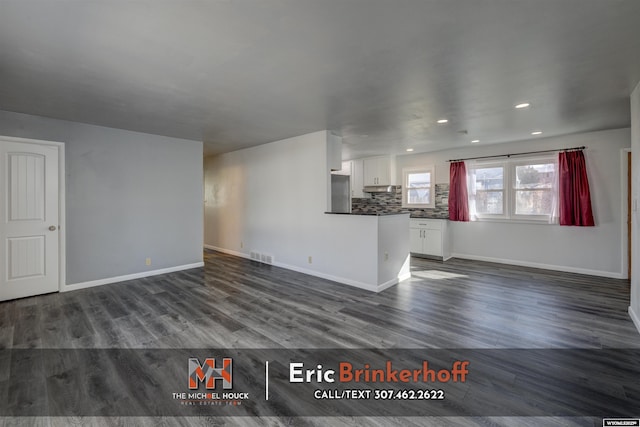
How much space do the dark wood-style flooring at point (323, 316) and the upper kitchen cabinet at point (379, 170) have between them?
10.2 feet

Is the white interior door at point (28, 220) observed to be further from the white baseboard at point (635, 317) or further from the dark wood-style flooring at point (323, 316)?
the white baseboard at point (635, 317)

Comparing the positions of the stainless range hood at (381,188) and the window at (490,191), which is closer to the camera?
the window at (490,191)

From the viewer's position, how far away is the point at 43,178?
158 inches

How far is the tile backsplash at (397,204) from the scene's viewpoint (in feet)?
22.2

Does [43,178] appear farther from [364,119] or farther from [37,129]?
[364,119]

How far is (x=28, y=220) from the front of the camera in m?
3.91

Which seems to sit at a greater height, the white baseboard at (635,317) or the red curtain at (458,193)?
the red curtain at (458,193)

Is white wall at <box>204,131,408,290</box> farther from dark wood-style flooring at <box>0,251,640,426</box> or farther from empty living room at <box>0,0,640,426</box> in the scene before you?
dark wood-style flooring at <box>0,251,640,426</box>

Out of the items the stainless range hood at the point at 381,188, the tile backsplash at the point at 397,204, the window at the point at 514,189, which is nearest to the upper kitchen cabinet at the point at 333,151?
the tile backsplash at the point at 397,204

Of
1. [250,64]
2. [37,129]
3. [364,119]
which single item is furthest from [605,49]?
[37,129]

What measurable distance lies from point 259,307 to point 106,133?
3741 millimetres

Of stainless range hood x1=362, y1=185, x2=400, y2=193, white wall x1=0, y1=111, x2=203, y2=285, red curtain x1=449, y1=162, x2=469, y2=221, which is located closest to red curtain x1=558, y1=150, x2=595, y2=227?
red curtain x1=449, y1=162, x2=469, y2=221

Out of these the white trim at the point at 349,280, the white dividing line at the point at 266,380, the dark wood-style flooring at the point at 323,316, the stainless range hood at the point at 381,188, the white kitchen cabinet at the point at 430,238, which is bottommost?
the white dividing line at the point at 266,380

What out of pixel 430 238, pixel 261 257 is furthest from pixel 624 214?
pixel 261 257
